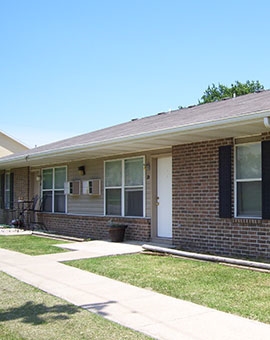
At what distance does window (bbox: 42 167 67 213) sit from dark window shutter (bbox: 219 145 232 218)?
724 cm

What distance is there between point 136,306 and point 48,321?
3.60 ft

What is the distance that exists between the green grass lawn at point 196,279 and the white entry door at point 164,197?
2203 mm

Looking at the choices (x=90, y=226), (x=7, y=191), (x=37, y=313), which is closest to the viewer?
(x=37, y=313)

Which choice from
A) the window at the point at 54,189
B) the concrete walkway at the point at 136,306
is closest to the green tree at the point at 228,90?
the window at the point at 54,189

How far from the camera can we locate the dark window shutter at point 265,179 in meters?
8.62

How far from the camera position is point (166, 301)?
568 centimetres

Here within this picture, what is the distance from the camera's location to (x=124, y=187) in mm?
12578

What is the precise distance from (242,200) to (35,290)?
187 inches

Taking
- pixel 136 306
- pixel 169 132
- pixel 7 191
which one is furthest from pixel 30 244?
pixel 7 191

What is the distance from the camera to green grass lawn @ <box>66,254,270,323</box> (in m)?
5.47

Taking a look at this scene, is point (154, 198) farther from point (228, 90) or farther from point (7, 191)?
point (228, 90)

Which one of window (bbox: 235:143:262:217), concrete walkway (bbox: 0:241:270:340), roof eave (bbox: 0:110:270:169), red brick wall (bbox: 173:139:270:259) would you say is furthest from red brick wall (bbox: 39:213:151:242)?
concrete walkway (bbox: 0:241:270:340)

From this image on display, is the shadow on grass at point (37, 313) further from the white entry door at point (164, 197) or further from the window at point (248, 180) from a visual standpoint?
the white entry door at point (164, 197)

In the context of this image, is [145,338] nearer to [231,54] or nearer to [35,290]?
[35,290]
